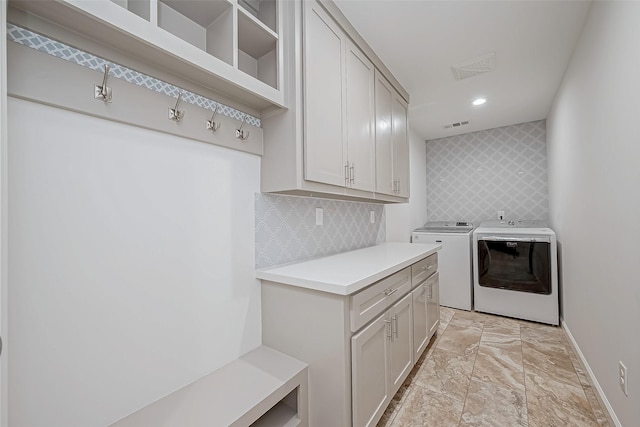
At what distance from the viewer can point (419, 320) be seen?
6.73 ft

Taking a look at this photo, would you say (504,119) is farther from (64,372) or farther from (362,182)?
(64,372)

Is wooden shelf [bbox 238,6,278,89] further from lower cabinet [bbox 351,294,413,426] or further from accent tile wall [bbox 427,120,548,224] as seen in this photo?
accent tile wall [bbox 427,120,548,224]

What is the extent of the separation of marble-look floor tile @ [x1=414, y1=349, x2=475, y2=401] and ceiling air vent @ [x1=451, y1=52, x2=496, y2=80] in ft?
7.96

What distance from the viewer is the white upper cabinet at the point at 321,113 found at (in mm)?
1418

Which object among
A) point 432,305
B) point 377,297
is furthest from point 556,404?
point 377,297

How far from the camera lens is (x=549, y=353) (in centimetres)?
231

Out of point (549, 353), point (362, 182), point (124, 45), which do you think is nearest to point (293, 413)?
point (362, 182)

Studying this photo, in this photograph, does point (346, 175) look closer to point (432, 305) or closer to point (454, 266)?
point (432, 305)

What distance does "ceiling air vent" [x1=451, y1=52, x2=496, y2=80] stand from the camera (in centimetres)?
221

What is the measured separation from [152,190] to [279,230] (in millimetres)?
740

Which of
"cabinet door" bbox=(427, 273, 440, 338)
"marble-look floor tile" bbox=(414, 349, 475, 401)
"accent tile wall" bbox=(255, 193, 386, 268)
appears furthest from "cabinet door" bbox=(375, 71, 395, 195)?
"marble-look floor tile" bbox=(414, 349, 475, 401)

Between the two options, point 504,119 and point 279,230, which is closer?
point 279,230

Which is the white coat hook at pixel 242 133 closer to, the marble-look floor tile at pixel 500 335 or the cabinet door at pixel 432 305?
the cabinet door at pixel 432 305

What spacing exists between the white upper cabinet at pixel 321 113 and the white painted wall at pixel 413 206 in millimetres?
1417
